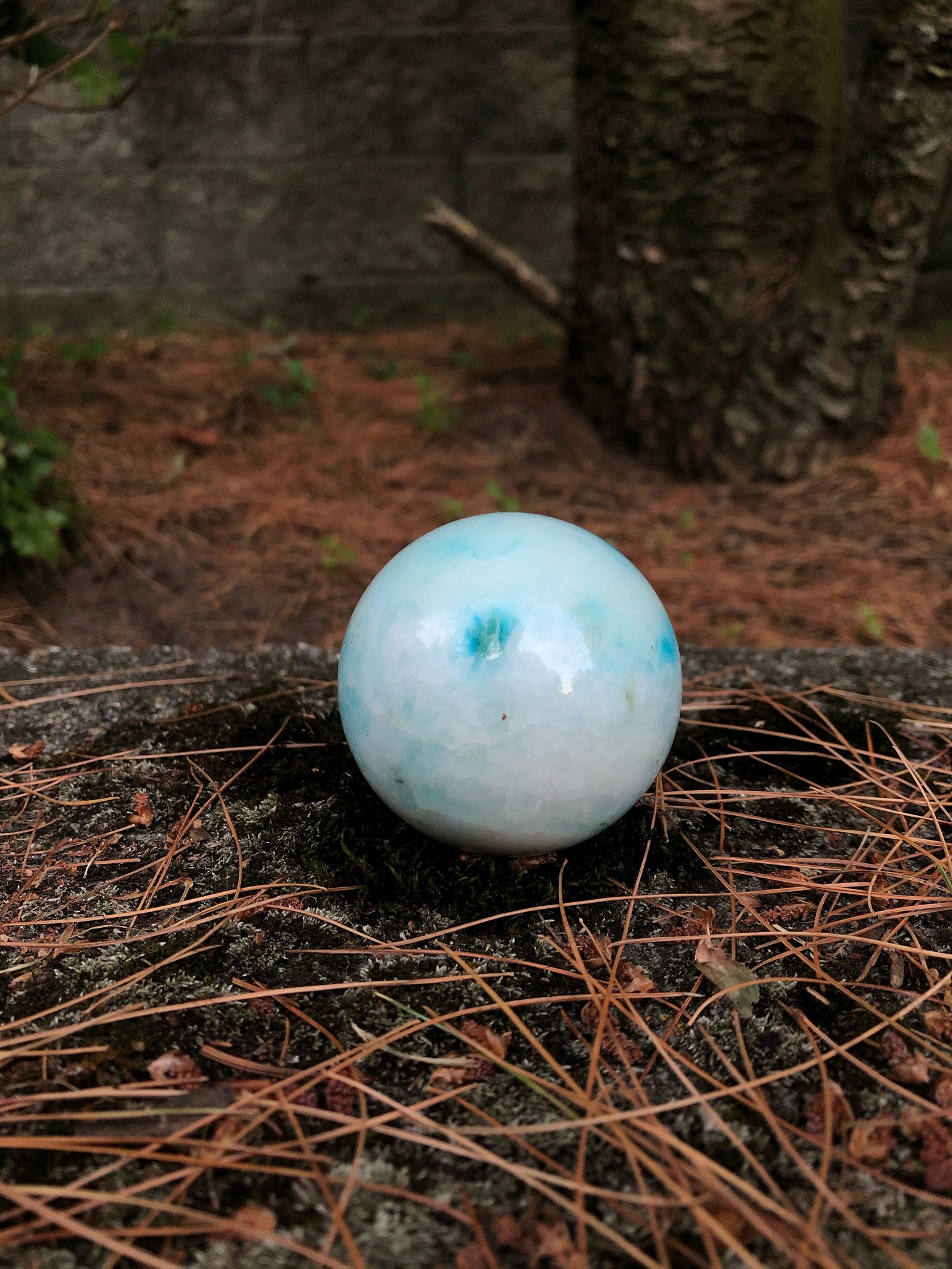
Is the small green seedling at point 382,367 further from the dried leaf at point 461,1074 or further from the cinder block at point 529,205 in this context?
the dried leaf at point 461,1074

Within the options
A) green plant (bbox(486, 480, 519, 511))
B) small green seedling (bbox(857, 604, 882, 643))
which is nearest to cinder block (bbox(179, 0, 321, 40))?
green plant (bbox(486, 480, 519, 511))

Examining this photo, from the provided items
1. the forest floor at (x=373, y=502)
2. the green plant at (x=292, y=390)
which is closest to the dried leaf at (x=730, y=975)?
the forest floor at (x=373, y=502)

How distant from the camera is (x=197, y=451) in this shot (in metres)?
3.97

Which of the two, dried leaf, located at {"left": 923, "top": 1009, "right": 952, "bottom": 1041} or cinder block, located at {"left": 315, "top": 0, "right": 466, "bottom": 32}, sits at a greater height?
cinder block, located at {"left": 315, "top": 0, "right": 466, "bottom": 32}

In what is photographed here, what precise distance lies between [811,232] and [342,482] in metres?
1.93

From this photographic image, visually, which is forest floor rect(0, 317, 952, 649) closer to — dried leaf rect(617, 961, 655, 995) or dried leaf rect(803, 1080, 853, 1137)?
dried leaf rect(617, 961, 655, 995)

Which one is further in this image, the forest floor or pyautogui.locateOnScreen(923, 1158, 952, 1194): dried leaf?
the forest floor

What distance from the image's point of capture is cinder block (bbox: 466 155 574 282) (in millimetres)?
4848

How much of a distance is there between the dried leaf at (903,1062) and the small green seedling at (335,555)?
2.39 meters

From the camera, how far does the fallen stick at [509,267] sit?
407cm

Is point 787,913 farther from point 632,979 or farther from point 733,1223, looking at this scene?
point 733,1223

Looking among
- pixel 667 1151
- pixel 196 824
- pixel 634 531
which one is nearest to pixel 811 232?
pixel 634 531

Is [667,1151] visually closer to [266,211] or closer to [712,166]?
[712,166]

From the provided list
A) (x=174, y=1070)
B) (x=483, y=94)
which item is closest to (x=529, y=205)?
(x=483, y=94)
